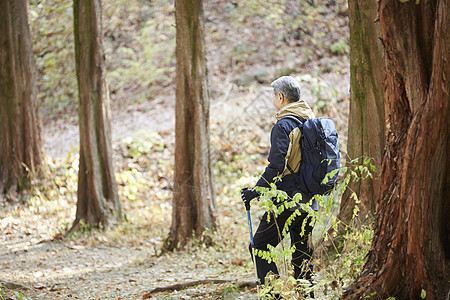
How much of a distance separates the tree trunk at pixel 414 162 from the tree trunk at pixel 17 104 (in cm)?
966

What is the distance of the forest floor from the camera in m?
6.67

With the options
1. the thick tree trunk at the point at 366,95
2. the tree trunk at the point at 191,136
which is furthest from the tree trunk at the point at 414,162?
the tree trunk at the point at 191,136

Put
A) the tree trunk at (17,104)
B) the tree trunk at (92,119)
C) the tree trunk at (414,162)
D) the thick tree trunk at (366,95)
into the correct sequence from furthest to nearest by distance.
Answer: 1. the tree trunk at (17,104)
2. the tree trunk at (92,119)
3. the thick tree trunk at (366,95)
4. the tree trunk at (414,162)

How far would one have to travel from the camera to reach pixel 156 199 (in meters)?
12.1

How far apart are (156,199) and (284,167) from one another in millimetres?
8259

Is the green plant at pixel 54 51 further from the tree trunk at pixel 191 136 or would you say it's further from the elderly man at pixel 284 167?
the elderly man at pixel 284 167

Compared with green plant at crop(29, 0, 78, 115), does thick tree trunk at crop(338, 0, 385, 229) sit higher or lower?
lower

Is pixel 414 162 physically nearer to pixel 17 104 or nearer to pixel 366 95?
pixel 366 95

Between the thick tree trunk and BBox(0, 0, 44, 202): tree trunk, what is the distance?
821 cm

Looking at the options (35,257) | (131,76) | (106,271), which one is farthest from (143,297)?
(131,76)

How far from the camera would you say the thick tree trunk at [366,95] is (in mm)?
5484

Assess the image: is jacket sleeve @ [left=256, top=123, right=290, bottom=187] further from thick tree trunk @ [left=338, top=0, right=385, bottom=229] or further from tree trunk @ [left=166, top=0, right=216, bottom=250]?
tree trunk @ [left=166, top=0, right=216, bottom=250]

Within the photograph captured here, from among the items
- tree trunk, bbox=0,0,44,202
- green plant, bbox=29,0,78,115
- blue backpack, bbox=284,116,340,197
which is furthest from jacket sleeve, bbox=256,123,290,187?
green plant, bbox=29,0,78,115

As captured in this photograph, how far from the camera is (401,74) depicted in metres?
3.46
